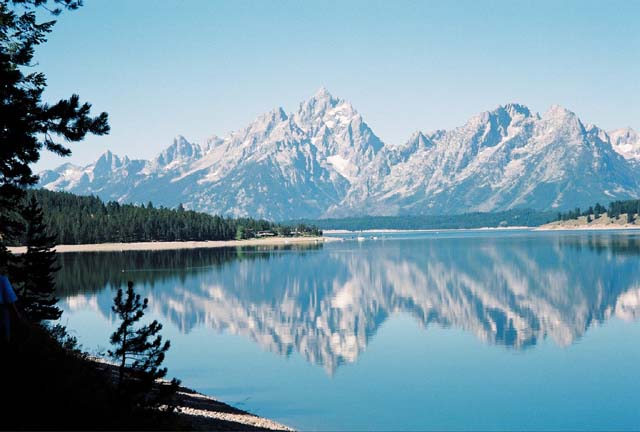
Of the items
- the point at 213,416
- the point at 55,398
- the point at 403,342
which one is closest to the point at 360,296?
the point at 403,342

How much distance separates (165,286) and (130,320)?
3727 inches

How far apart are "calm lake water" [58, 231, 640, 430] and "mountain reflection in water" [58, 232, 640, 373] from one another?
347 millimetres

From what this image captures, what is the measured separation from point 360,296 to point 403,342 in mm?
41348

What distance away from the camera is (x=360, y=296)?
108 meters

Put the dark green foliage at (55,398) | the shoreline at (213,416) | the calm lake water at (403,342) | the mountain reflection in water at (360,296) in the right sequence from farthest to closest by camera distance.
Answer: the mountain reflection in water at (360,296), the calm lake water at (403,342), the shoreline at (213,416), the dark green foliage at (55,398)

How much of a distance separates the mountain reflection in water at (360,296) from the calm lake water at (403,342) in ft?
1.14

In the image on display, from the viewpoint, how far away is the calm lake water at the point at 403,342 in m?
41.4

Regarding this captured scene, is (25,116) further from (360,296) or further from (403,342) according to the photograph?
(360,296)

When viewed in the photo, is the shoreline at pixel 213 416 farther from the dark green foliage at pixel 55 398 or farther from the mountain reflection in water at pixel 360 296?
the mountain reflection in water at pixel 360 296

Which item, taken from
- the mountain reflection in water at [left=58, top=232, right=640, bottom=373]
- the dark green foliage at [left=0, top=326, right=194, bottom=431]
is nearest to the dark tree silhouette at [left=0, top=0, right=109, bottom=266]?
the dark green foliage at [left=0, top=326, right=194, bottom=431]

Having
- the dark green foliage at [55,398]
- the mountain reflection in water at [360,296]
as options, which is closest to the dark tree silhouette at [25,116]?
the dark green foliage at [55,398]

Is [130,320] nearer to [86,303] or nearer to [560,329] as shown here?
[560,329]

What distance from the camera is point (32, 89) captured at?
26.9 m

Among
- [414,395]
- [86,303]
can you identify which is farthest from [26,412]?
[86,303]
